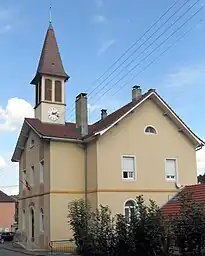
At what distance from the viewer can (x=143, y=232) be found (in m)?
19.0

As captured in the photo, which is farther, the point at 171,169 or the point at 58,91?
the point at 58,91

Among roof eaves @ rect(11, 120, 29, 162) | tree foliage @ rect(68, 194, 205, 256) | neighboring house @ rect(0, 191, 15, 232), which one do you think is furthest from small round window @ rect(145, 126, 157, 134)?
neighboring house @ rect(0, 191, 15, 232)

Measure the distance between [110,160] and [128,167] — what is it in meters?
1.52

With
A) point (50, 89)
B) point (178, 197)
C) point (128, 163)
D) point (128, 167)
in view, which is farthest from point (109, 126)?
point (50, 89)

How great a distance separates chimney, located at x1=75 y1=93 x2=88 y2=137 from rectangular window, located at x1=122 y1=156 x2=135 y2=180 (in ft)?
11.3

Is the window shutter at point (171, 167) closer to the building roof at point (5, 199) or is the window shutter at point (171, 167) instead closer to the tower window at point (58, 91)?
the tower window at point (58, 91)

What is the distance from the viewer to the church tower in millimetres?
34656

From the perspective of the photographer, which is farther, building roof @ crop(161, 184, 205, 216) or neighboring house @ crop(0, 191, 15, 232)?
neighboring house @ crop(0, 191, 15, 232)

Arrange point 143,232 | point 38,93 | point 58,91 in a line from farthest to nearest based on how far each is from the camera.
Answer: point 38,93
point 58,91
point 143,232

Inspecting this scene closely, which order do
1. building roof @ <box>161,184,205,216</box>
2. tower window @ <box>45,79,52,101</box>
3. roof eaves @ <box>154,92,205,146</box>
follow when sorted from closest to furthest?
building roof @ <box>161,184,205,216</box>, roof eaves @ <box>154,92,205,146</box>, tower window @ <box>45,79,52,101</box>

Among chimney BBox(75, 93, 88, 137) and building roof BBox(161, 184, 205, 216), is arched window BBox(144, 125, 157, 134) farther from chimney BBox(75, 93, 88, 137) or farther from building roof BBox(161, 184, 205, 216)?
building roof BBox(161, 184, 205, 216)

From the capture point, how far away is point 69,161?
3069cm

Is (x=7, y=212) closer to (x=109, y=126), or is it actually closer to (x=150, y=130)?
(x=150, y=130)

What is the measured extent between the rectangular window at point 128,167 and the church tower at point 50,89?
22.9 ft
